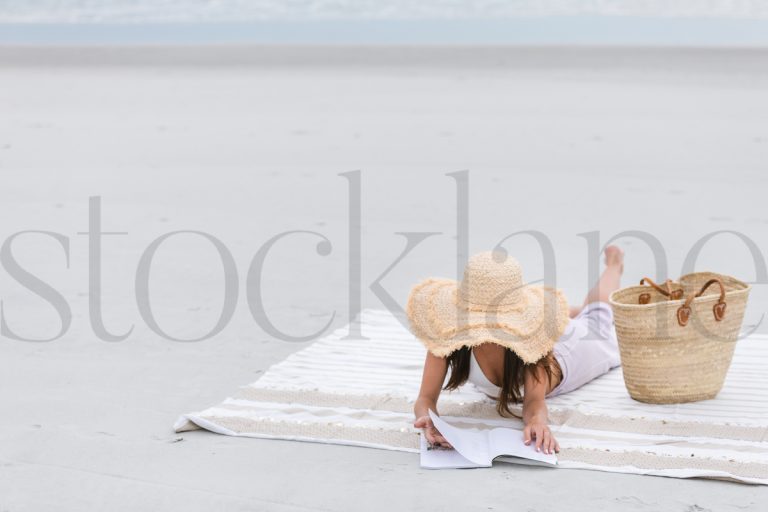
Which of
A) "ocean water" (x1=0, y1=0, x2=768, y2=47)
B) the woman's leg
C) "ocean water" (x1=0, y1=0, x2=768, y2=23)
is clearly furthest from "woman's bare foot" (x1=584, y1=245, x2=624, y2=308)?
"ocean water" (x1=0, y1=0, x2=768, y2=23)

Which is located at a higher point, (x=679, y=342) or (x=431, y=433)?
(x=679, y=342)

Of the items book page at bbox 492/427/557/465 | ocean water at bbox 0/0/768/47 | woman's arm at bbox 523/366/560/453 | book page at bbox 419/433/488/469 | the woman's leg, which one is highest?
ocean water at bbox 0/0/768/47

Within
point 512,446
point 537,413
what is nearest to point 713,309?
point 537,413

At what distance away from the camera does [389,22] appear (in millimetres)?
12266

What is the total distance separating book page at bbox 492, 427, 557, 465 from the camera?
2.75m

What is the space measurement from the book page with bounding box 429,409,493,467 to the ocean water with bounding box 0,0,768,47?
767 centimetres

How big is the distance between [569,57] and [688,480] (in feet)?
22.9

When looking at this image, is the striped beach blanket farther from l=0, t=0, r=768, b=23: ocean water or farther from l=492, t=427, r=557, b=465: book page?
l=0, t=0, r=768, b=23: ocean water

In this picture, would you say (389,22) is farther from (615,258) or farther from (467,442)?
(467,442)

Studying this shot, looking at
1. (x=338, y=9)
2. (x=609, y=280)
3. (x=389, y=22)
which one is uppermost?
(x=338, y=9)

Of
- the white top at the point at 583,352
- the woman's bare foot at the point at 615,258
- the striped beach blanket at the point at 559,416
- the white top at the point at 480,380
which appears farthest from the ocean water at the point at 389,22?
the white top at the point at 480,380

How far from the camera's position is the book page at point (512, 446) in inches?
108

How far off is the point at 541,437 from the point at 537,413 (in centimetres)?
10

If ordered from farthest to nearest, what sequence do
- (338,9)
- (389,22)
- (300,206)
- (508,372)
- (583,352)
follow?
(338,9) → (389,22) → (300,206) → (583,352) → (508,372)
